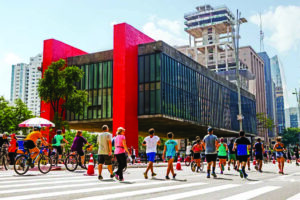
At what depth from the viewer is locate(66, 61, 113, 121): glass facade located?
40.0 metres

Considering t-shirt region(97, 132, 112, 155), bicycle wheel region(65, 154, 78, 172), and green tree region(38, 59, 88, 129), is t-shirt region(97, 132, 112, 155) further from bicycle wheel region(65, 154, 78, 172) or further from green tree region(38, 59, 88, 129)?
green tree region(38, 59, 88, 129)

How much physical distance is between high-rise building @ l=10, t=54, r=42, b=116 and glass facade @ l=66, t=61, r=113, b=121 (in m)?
145

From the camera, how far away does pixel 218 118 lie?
54188 millimetres

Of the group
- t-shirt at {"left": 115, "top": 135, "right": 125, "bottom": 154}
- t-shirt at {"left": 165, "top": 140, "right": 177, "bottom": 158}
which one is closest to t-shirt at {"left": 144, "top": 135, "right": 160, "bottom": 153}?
t-shirt at {"left": 165, "top": 140, "right": 177, "bottom": 158}

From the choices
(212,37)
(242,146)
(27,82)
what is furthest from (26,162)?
(27,82)

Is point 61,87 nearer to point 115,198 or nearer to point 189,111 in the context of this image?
point 189,111

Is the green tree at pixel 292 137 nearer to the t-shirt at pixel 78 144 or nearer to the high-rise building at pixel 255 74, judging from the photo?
the high-rise building at pixel 255 74

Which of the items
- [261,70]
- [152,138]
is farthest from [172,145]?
[261,70]

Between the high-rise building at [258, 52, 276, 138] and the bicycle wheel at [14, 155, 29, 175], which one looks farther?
the high-rise building at [258, 52, 276, 138]

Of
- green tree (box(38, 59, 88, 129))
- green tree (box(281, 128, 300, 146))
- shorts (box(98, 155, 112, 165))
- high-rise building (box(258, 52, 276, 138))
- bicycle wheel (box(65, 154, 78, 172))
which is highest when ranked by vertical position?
high-rise building (box(258, 52, 276, 138))

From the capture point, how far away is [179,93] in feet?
136

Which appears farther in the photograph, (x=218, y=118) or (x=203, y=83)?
(x=218, y=118)

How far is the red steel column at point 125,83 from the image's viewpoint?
3606 centimetres

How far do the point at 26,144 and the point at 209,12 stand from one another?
5066 inches
